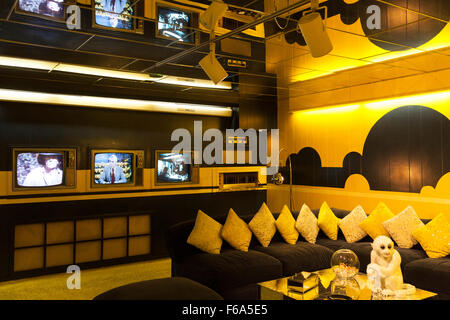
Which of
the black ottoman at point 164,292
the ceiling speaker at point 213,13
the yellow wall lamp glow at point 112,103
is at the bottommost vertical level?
the black ottoman at point 164,292

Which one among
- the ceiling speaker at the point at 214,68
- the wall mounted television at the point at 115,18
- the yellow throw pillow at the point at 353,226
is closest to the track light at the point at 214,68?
the ceiling speaker at the point at 214,68

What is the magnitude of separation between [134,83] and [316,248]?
3336mm

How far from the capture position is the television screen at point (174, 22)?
206 inches

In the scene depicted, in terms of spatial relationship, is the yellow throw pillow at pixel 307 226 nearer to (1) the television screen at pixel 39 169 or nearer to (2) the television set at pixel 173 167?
A: (2) the television set at pixel 173 167

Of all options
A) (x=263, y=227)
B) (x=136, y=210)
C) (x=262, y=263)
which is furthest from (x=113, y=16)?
(x=262, y=263)

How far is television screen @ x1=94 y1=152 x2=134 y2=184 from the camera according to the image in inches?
218

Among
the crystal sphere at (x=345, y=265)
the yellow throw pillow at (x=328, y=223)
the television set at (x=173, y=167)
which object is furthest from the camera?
the television set at (x=173, y=167)

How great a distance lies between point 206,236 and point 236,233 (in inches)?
14.8

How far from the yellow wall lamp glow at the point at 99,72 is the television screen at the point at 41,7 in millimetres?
569

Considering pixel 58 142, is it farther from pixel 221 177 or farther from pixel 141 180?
pixel 221 177

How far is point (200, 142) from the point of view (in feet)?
21.5

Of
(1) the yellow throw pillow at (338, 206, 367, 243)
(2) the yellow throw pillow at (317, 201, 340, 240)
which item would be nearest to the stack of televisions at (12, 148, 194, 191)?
(2) the yellow throw pillow at (317, 201, 340, 240)

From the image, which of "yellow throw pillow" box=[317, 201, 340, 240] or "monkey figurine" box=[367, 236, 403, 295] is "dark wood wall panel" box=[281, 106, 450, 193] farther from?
"monkey figurine" box=[367, 236, 403, 295]
